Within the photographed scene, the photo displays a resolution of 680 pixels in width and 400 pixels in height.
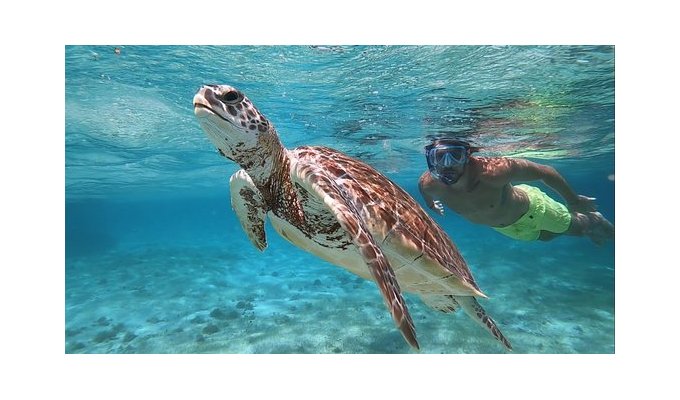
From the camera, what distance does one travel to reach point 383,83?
7.53 metres

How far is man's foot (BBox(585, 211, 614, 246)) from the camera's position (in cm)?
824

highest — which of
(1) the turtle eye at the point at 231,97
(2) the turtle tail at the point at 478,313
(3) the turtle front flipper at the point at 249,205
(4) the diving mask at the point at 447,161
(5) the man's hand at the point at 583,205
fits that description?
(1) the turtle eye at the point at 231,97

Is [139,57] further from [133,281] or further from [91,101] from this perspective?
[133,281]

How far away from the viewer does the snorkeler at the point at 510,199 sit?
7.27 metres

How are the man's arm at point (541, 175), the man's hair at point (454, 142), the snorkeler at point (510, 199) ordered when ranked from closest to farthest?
1. the man's arm at point (541, 175)
2. the snorkeler at point (510, 199)
3. the man's hair at point (454, 142)

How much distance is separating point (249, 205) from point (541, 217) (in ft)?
19.5

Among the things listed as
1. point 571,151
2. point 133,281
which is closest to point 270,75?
point 133,281

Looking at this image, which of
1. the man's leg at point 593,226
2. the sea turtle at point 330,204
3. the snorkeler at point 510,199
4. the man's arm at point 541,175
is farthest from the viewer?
the man's leg at point 593,226

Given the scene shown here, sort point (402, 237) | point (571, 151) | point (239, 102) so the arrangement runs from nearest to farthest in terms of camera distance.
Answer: point (239, 102), point (402, 237), point (571, 151)

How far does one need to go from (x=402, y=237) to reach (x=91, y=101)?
9029 mm

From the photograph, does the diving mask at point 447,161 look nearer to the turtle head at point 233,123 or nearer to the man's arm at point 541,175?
the man's arm at point 541,175

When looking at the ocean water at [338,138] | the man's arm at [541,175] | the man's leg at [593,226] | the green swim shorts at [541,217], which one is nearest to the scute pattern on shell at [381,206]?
the ocean water at [338,138]

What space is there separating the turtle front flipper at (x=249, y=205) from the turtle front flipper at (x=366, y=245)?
43.1 inches

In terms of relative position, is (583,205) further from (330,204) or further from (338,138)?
(330,204)
